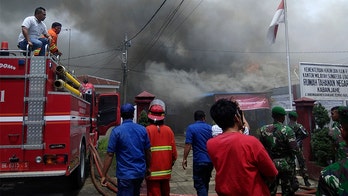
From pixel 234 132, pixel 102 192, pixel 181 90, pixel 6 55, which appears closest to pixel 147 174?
pixel 234 132

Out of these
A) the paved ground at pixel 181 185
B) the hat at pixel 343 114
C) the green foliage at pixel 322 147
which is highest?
the hat at pixel 343 114

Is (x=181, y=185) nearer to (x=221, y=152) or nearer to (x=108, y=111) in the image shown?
(x=108, y=111)

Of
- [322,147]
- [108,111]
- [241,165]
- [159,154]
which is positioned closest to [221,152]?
[241,165]

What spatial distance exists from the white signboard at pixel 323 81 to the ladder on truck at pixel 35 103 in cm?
746

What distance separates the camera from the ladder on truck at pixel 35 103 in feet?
15.1

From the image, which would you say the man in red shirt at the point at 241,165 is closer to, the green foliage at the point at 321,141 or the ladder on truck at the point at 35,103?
the ladder on truck at the point at 35,103

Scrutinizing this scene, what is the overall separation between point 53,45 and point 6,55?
1753 millimetres

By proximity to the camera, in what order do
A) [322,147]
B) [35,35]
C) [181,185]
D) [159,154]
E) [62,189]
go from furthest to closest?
[322,147] < [181,185] < [62,189] < [35,35] < [159,154]

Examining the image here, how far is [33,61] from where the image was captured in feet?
15.7

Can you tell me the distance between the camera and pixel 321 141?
6949 millimetres

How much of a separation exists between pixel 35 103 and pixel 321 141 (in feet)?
19.7

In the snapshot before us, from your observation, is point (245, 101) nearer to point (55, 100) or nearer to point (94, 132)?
point (94, 132)

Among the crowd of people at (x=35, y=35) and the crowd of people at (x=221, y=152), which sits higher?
the crowd of people at (x=35, y=35)

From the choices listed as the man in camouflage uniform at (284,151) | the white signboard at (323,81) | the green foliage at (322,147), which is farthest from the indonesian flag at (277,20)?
the man in camouflage uniform at (284,151)
